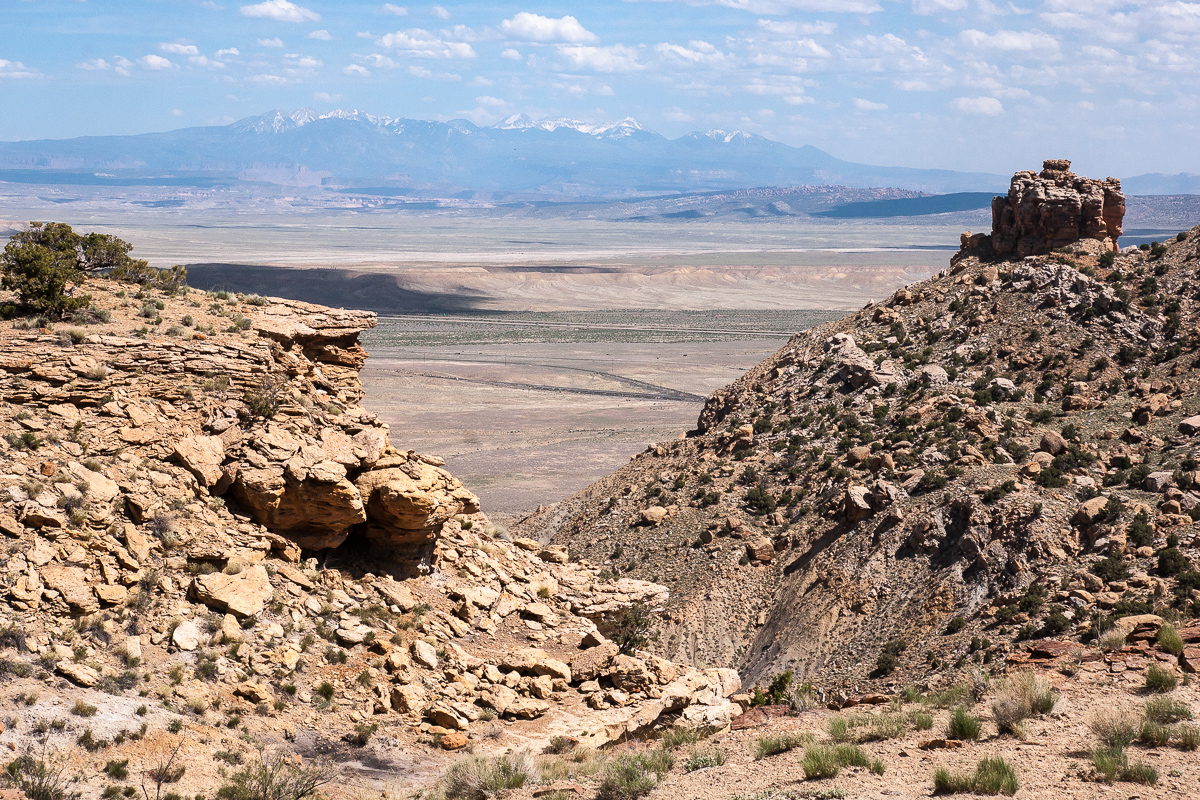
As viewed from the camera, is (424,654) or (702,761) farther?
(424,654)

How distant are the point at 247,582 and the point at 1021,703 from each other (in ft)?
33.7

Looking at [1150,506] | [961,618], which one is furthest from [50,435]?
[1150,506]

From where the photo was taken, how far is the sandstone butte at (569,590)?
11367mm

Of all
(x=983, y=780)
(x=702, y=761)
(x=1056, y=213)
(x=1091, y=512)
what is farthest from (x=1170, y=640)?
(x=1056, y=213)

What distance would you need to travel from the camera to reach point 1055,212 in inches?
1342

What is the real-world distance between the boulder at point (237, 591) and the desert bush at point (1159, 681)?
11675 millimetres

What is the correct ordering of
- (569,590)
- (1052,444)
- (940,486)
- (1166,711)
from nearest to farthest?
(1166,711), (569,590), (940,486), (1052,444)

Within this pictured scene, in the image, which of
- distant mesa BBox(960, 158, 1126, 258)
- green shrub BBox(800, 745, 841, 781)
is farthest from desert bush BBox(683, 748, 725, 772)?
distant mesa BBox(960, 158, 1126, 258)

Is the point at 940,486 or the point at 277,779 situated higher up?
the point at 940,486

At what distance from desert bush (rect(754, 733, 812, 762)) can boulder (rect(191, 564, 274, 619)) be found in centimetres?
715

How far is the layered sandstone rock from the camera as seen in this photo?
34094 millimetres

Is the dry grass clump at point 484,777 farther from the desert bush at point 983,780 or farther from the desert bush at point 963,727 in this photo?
the desert bush at point 963,727

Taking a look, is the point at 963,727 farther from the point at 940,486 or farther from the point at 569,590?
the point at 940,486

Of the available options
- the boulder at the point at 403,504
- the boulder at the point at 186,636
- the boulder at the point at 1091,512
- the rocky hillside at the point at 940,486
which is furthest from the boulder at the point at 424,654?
the boulder at the point at 1091,512
